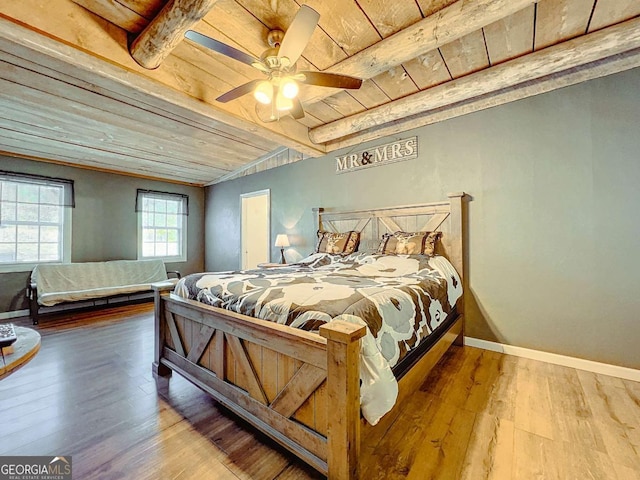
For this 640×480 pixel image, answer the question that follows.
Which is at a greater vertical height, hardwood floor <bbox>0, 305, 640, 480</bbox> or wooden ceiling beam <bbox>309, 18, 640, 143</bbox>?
wooden ceiling beam <bbox>309, 18, 640, 143</bbox>

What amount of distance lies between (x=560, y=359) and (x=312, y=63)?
3.45 m

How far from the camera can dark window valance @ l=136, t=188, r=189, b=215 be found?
5.45 meters

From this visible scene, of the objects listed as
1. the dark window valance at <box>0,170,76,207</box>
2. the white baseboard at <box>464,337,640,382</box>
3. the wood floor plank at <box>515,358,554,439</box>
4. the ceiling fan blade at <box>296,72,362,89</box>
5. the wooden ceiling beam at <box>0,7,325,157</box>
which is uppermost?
the wooden ceiling beam at <box>0,7,325,157</box>

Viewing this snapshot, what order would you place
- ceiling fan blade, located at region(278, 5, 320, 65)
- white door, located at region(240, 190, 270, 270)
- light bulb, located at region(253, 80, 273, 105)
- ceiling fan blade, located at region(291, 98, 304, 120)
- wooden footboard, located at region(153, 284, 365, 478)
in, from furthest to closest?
white door, located at region(240, 190, 270, 270) < ceiling fan blade, located at region(291, 98, 304, 120) < light bulb, located at region(253, 80, 273, 105) < ceiling fan blade, located at region(278, 5, 320, 65) < wooden footboard, located at region(153, 284, 365, 478)

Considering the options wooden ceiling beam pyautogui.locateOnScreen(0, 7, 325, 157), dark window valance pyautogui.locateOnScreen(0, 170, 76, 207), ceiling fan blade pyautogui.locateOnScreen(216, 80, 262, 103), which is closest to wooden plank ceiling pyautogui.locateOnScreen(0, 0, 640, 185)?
wooden ceiling beam pyautogui.locateOnScreen(0, 7, 325, 157)

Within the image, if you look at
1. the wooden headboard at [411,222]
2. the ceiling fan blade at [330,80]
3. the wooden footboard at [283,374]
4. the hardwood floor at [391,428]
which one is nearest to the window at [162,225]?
the hardwood floor at [391,428]

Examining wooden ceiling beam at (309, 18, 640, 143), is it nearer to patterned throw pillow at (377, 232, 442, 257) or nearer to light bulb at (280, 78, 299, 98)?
patterned throw pillow at (377, 232, 442, 257)

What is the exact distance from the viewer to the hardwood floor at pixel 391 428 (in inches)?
54.4

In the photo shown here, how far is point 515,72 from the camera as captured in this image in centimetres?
245

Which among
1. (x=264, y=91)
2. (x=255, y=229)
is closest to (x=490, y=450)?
(x=264, y=91)

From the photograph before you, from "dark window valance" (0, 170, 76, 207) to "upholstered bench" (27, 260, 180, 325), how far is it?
1034mm

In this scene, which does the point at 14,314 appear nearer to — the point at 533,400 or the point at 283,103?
the point at 283,103

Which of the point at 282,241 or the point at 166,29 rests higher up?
the point at 166,29

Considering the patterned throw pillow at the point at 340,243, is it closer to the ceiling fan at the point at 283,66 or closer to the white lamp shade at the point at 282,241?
the white lamp shade at the point at 282,241
